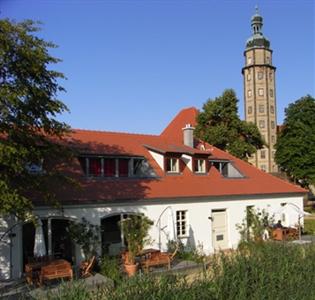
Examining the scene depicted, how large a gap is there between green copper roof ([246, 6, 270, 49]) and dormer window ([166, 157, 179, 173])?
74.7 metres

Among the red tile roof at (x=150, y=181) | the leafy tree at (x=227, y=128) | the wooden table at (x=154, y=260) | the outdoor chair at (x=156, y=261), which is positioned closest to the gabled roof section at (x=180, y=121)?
the leafy tree at (x=227, y=128)

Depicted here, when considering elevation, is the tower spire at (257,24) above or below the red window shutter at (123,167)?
above

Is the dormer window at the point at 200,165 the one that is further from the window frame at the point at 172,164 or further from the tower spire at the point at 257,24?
the tower spire at the point at 257,24

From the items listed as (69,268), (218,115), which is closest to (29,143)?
(69,268)

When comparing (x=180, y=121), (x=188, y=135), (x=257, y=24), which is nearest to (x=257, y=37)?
(x=257, y=24)

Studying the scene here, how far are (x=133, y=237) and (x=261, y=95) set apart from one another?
260 feet

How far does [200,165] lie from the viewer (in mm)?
27562

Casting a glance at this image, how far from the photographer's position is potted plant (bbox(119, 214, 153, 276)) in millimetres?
17906

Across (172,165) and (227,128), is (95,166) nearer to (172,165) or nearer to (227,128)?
(172,165)

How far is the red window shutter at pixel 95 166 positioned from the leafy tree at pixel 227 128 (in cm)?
1974

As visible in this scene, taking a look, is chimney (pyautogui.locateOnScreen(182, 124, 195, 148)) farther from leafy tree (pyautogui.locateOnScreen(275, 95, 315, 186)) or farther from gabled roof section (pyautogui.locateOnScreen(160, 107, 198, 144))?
gabled roof section (pyautogui.locateOnScreen(160, 107, 198, 144))

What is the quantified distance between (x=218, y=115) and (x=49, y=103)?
2942cm

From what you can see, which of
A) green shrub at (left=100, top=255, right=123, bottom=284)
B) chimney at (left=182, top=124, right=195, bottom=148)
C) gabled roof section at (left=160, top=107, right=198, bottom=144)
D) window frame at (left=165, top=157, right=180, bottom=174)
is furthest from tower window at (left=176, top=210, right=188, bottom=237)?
gabled roof section at (left=160, top=107, right=198, bottom=144)

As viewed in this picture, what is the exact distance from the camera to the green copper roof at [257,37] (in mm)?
96125
